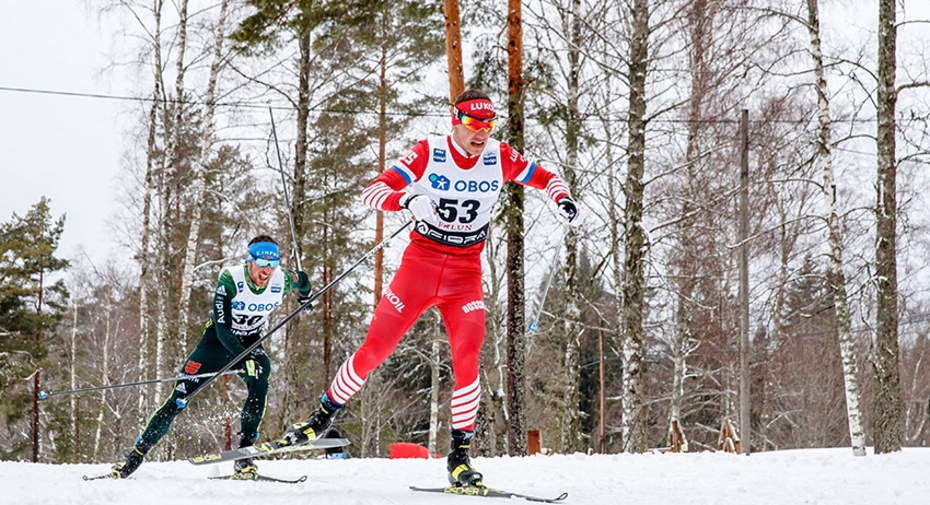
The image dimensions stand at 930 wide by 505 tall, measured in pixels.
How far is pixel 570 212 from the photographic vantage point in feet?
14.5

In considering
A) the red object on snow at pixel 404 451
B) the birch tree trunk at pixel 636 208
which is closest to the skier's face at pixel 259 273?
the red object on snow at pixel 404 451

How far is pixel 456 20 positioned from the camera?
9852 millimetres

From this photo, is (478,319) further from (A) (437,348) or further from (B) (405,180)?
(A) (437,348)

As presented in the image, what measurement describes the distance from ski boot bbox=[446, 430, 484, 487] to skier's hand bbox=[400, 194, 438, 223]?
127cm

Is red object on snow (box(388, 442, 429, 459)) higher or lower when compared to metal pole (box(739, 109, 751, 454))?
lower

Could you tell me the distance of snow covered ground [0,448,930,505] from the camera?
4.05 m

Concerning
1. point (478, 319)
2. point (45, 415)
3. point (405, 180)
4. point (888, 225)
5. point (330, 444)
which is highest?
point (888, 225)

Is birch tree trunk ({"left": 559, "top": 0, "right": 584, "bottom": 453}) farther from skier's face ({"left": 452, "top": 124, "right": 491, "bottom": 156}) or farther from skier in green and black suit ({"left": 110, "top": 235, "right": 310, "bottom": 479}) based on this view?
skier's face ({"left": 452, "top": 124, "right": 491, "bottom": 156})

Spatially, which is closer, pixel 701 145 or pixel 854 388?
pixel 854 388

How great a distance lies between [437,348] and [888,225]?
13134mm

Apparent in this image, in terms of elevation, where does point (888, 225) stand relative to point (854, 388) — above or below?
above

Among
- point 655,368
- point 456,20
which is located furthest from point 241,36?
point 655,368

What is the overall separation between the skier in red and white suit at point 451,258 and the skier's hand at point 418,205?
0.56 feet

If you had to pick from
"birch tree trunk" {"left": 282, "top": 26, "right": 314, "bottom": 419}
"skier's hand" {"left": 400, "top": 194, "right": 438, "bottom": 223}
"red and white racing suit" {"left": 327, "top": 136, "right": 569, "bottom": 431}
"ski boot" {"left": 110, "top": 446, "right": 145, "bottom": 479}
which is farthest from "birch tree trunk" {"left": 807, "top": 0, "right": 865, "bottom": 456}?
"ski boot" {"left": 110, "top": 446, "right": 145, "bottom": 479}
